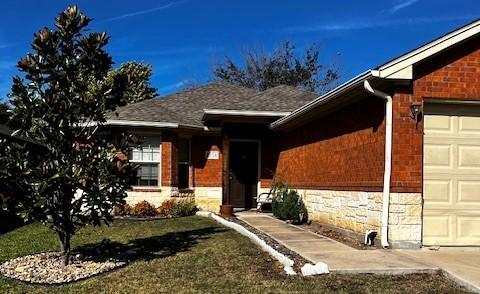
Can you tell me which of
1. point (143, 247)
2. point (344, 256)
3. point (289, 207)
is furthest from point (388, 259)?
point (289, 207)

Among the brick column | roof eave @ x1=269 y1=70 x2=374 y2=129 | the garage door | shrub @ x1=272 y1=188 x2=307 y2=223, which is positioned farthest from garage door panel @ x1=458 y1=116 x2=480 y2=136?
the brick column

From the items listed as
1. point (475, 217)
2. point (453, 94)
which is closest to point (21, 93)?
point (453, 94)

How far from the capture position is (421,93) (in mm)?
9578

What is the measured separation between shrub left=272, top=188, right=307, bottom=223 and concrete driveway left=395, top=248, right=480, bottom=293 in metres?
4.92

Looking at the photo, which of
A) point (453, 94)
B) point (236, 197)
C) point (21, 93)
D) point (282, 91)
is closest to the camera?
point (21, 93)

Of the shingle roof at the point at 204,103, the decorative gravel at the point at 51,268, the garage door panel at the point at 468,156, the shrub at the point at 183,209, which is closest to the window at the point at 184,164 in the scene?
the shingle roof at the point at 204,103

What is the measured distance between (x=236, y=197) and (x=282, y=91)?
170 inches

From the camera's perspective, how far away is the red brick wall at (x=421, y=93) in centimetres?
947

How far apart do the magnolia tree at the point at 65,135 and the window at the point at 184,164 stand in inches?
361

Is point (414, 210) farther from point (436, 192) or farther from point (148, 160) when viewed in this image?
point (148, 160)

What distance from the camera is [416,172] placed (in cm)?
954

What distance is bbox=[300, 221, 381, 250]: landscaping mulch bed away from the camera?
9702 mm

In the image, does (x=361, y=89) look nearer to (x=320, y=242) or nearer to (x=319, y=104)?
(x=319, y=104)

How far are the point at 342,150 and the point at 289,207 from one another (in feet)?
9.86
